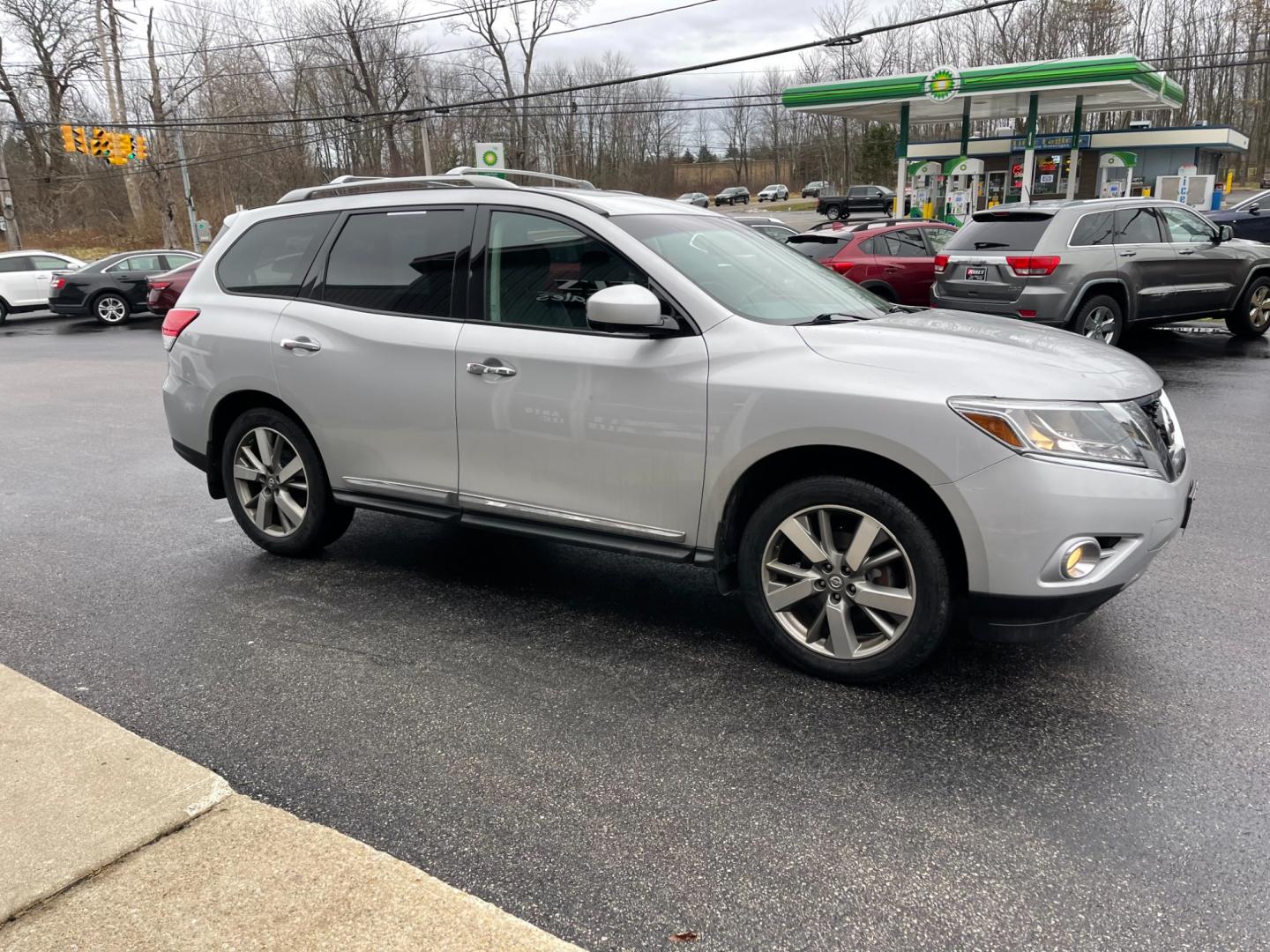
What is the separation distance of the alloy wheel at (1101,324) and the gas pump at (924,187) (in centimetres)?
2501

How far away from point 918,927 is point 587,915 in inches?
32.2

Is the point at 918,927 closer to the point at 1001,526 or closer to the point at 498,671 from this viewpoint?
the point at 1001,526

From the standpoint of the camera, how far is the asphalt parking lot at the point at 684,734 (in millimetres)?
2418

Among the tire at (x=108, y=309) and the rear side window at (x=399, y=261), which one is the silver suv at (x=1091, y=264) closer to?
the rear side window at (x=399, y=261)

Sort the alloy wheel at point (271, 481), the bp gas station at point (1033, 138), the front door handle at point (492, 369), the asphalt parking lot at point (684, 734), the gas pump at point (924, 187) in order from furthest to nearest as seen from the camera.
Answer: the gas pump at point (924, 187), the bp gas station at point (1033, 138), the alloy wheel at point (271, 481), the front door handle at point (492, 369), the asphalt parking lot at point (684, 734)

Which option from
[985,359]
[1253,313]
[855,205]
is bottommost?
[1253,313]

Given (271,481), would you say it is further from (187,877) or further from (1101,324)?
(1101,324)

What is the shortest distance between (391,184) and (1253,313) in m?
11.8

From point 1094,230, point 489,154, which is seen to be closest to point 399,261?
point 1094,230

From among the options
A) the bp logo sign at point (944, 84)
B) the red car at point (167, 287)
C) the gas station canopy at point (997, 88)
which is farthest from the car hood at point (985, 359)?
the gas station canopy at point (997, 88)

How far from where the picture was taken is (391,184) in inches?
184

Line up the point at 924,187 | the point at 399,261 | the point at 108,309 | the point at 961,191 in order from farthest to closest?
the point at 924,187 → the point at 961,191 → the point at 108,309 → the point at 399,261

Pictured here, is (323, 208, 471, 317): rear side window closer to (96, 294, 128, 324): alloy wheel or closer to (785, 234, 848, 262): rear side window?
(785, 234, 848, 262): rear side window

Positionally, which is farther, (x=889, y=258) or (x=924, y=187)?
(x=924, y=187)
